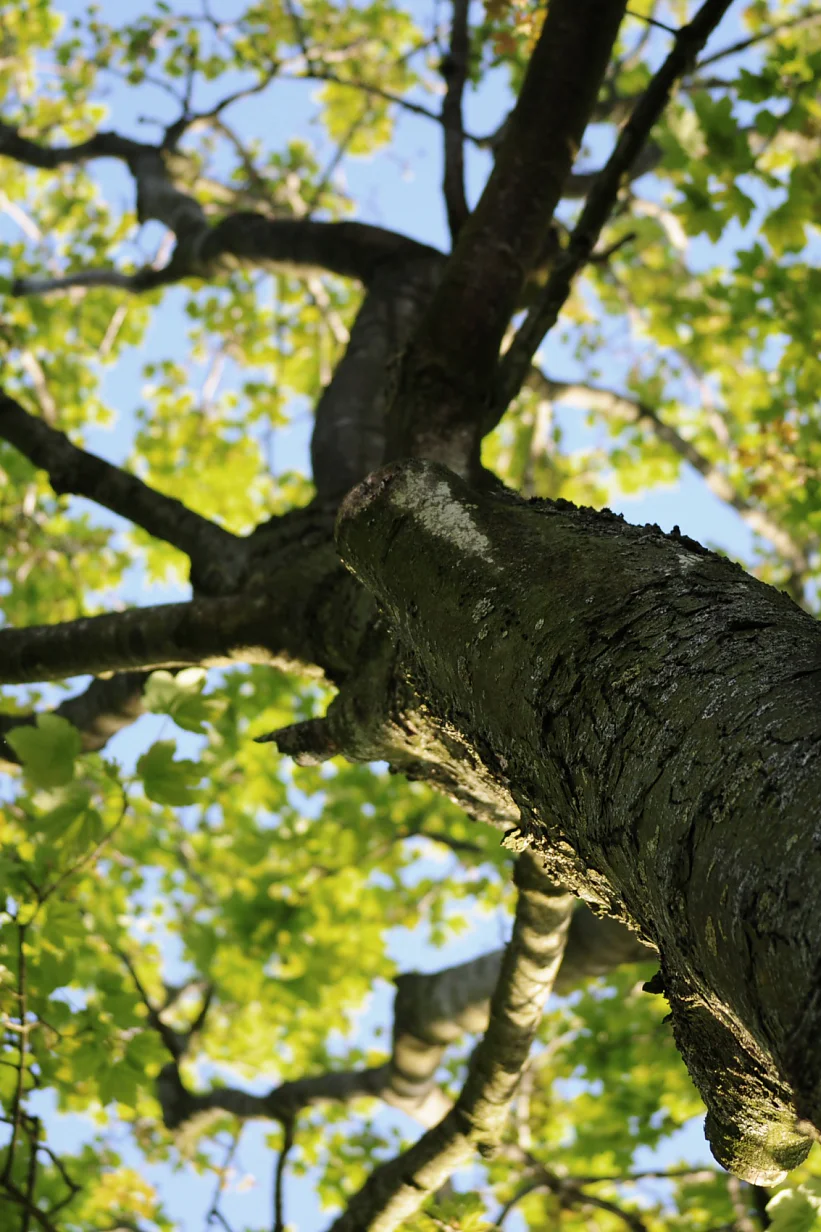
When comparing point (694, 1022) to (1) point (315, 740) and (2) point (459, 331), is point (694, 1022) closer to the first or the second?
(1) point (315, 740)

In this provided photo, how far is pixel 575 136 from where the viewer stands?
2348 mm

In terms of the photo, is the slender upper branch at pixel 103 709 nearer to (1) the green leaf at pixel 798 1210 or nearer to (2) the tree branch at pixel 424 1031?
(2) the tree branch at pixel 424 1031

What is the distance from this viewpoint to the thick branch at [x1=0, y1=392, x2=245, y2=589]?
2.88 metres

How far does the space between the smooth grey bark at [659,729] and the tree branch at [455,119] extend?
5.32 ft

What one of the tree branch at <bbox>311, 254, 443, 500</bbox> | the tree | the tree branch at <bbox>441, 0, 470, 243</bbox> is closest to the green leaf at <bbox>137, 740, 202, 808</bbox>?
the tree

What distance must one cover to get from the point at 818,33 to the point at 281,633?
532cm

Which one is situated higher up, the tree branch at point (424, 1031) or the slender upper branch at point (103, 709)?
the slender upper branch at point (103, 709)

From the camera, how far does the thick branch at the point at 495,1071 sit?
2.18 meters

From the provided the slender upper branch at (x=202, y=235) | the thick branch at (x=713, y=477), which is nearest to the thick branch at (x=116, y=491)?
the slender upper branch at (x=202, y=235)

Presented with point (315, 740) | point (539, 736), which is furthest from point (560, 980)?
point (539, 736)

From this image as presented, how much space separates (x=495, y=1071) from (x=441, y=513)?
1718mm

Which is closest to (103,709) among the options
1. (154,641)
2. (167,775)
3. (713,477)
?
(154,641)

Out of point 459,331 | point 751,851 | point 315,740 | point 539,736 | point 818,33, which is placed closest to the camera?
point 751,851

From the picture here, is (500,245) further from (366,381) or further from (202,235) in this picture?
(202,235)
